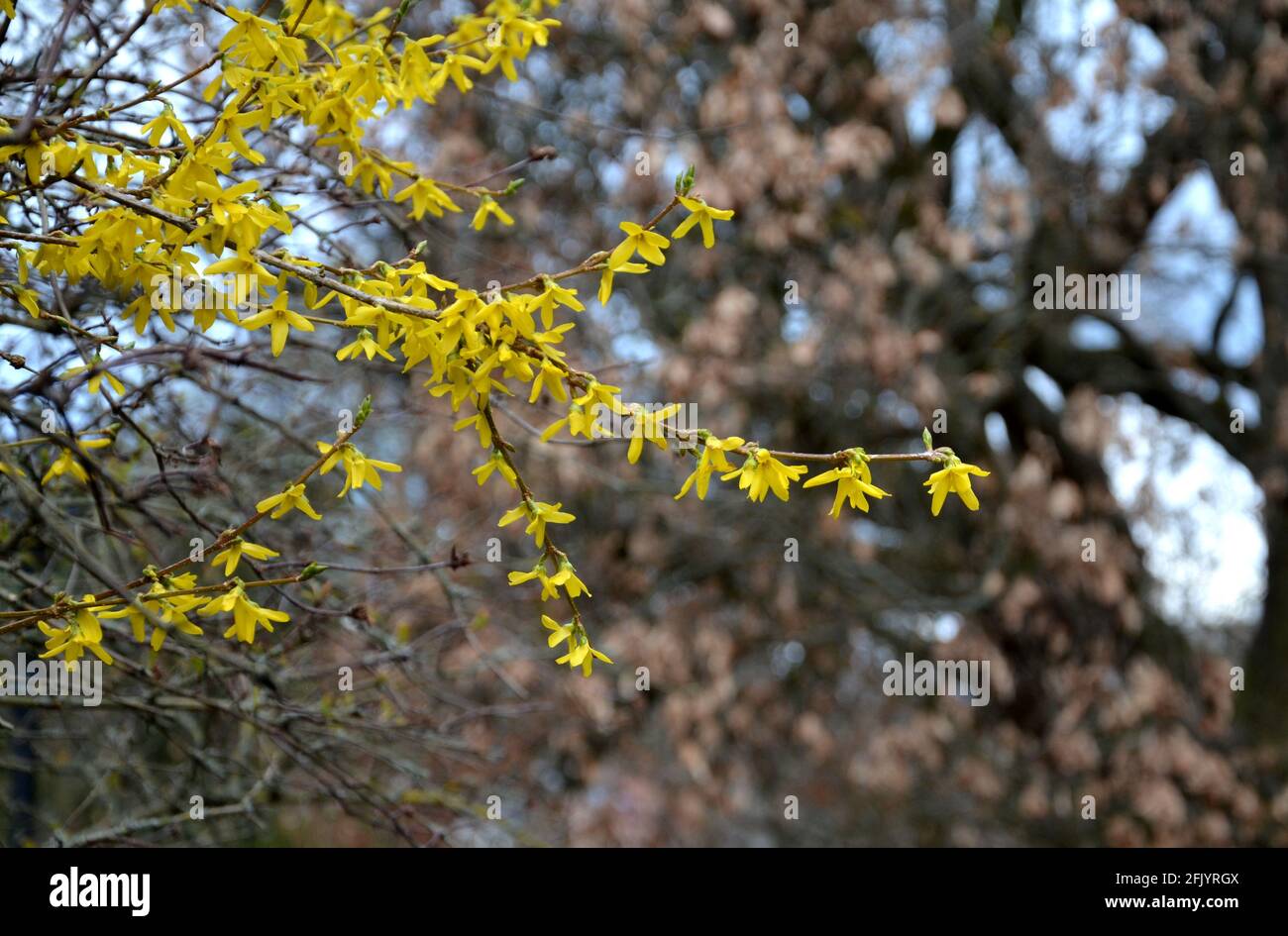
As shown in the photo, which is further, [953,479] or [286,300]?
[286,300]

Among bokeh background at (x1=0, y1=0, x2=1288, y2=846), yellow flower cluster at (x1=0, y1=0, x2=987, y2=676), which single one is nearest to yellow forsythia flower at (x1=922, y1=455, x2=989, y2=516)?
yellow flower cluster at (x1=0, y1=0, x2=987, y2=676)

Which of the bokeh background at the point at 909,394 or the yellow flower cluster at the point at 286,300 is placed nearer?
the yellow flower cluster at the point at 286,300

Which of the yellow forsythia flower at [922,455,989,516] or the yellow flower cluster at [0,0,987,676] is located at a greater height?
the yellow flower cluster at [0,0,987,676]

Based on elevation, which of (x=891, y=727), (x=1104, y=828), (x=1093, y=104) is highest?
(x=1093, y=104)

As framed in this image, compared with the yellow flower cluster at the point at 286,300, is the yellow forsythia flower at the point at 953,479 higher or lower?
lower

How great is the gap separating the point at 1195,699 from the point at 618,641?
2943 millimetres

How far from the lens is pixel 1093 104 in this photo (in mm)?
6113

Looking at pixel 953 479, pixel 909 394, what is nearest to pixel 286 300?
pixel 953 479

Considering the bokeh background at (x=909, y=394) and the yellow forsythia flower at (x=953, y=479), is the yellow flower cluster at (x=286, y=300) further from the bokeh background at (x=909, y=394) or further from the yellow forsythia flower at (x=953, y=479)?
the bokeh background at (x=909, y=394)

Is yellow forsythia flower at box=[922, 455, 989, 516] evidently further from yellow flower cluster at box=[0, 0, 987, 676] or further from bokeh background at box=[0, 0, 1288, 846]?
bokeh background at box=[0, 0, 1288, 846]

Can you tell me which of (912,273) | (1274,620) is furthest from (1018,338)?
(1274,620)

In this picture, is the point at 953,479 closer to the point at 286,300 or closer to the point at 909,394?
the point at 286,300

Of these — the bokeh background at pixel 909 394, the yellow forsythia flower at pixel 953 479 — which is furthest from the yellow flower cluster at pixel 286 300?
the bokeh background at pixel 909 394
